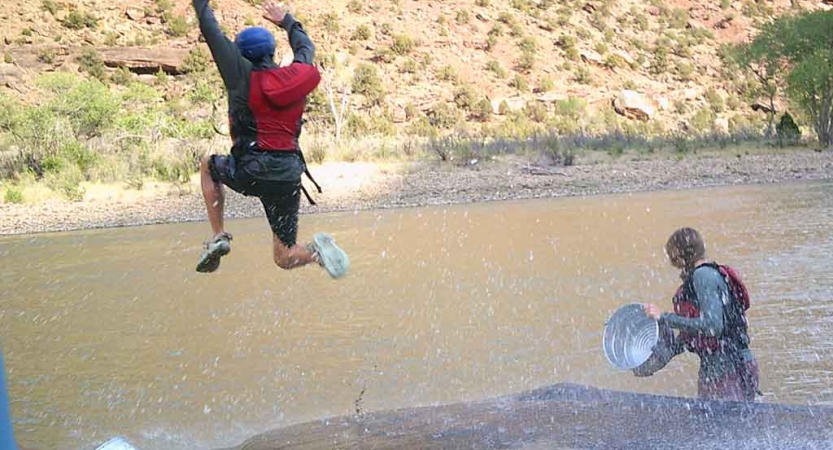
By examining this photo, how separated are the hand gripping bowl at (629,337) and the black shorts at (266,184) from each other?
208 cm

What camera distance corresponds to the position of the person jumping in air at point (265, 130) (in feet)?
18.4

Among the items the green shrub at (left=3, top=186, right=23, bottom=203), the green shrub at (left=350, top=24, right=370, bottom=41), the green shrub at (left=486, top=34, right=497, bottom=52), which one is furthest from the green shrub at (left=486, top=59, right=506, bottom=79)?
the green shrub at (left=3, top=186, right=23, bottom=203)

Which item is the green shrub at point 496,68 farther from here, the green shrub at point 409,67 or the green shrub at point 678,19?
the green shrub at point 678,19

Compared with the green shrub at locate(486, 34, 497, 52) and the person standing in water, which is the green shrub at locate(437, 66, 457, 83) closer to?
the green shrub at locate(486, 34, 497, 52)

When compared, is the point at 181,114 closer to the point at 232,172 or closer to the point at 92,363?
the point at 92,363

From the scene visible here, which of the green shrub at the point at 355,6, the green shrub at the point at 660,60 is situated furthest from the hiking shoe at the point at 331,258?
the green shrub at the point at 660,60

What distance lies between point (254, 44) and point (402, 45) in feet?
148

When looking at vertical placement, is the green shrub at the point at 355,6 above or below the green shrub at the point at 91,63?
above

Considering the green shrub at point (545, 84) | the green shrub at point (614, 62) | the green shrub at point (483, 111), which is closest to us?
the green shrub at point (483, 111)

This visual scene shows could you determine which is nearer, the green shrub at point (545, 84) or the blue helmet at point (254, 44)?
the blue helmet at point (254, 44)

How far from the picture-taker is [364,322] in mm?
9773

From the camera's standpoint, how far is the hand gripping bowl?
5770 millimetres

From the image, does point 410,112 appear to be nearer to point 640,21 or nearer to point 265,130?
point 640,21

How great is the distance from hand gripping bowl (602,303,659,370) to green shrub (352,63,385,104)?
133ft
